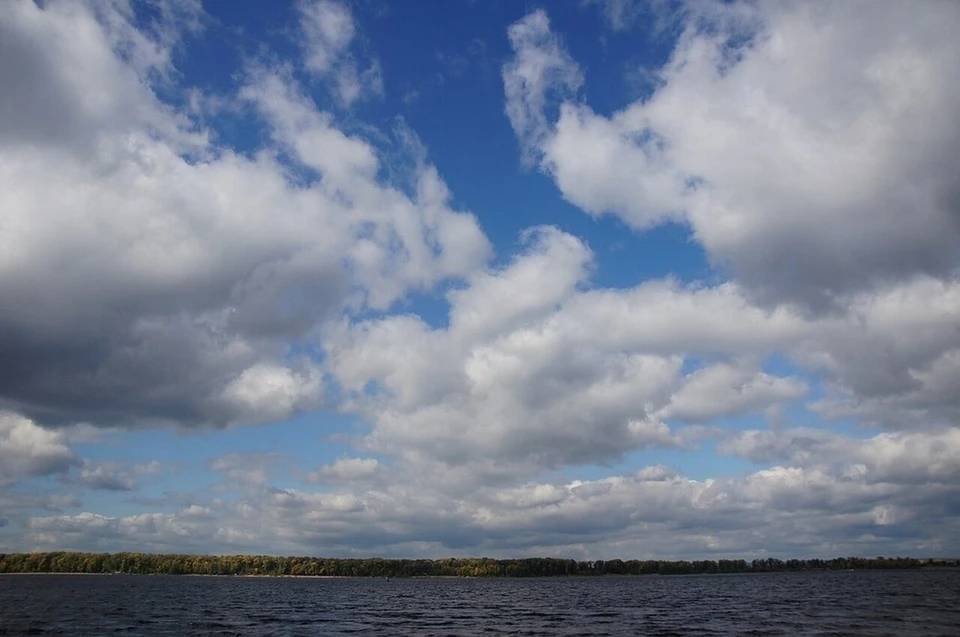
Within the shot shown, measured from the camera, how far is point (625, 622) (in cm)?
9650

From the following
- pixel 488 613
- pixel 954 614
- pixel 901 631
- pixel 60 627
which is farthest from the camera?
pixel 488 613

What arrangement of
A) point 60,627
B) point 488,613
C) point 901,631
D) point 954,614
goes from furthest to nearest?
point 488,613 < point 954,614 < point 60,627 < point 901,631

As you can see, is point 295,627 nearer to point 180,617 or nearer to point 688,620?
point 180,617

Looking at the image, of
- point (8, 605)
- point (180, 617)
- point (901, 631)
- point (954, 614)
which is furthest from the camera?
point (8, 605)

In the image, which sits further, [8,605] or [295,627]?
[8,605]

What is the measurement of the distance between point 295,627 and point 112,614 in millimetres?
42988

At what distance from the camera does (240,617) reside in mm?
106438

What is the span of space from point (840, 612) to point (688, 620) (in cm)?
2864

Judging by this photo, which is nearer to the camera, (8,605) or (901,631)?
(901,631)

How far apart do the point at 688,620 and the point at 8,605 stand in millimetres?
132317

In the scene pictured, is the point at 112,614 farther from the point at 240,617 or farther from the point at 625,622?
the point at 625,622

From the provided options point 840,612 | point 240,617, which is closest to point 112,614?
point 240,617

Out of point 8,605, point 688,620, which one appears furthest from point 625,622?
point 8,605

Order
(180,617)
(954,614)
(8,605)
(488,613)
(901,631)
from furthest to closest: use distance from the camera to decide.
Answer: (8,605), (488,613), (180,617), (954,614), (901,631)
